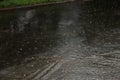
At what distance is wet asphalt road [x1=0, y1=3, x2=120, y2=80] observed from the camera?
1031cm

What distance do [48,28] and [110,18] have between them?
4928 millimetres

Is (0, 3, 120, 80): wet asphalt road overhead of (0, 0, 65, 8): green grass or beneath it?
beneath

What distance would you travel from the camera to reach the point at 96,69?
34.6 ft

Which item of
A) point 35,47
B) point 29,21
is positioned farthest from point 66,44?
point 29,21

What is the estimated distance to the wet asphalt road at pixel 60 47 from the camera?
10.3 meters

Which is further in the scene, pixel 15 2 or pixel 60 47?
pixel 15 2

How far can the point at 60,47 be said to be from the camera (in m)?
13.7

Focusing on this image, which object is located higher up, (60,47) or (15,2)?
(15,2)

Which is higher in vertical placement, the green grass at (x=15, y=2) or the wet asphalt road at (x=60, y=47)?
the green grass at (x=15, y=2)

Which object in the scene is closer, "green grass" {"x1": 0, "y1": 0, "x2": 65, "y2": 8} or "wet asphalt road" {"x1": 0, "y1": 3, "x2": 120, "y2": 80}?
"wet asphalt road" {"x1": 0, "y1": 3, "x2": 120, "y2": 80}

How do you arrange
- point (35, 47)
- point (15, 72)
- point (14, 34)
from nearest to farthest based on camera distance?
point (15, 72), point (35, 47), point (14, 34)

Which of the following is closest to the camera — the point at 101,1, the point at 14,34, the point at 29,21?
Result: the point at 14,34

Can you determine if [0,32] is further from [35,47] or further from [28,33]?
[35,47]

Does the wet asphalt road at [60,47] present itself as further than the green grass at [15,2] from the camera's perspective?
No
